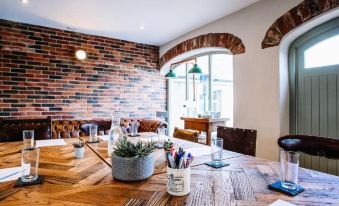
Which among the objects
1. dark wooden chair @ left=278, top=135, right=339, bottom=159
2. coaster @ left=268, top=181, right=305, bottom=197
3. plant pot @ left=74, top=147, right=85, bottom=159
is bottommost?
coaster @ left=268, top=181, right=305, bottom=197

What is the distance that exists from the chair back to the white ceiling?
5.03 feet

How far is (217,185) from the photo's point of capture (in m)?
0.98

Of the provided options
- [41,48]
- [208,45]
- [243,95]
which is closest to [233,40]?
[208,45]

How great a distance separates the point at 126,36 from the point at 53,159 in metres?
3.20

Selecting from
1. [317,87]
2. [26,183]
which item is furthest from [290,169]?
[317,87]

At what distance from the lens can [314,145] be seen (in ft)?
4.48

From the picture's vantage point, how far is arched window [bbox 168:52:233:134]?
168 inches

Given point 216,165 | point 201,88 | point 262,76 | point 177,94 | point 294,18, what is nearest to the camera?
point 216,165

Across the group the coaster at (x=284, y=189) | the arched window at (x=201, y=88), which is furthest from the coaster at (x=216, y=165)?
the arched window at (x=201, y=88)

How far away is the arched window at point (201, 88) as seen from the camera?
14.0 feet

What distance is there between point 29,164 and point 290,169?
1.21m

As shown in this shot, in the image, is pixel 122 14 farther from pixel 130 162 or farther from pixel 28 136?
pixel 130 162

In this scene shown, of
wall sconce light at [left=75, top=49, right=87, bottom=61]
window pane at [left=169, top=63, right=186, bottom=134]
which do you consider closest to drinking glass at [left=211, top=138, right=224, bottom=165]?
wall sconce light at [left=75, top=49, right=87, bottom=61]

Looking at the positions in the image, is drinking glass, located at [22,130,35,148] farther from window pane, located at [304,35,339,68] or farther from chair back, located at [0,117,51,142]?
window pane, located at [304,35,339,68]
